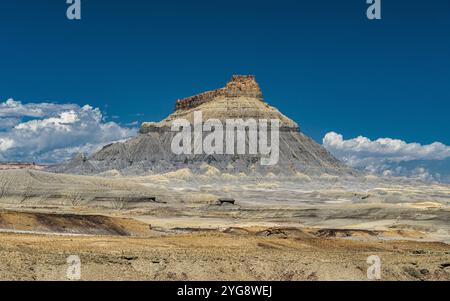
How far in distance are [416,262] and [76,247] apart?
1620 cm

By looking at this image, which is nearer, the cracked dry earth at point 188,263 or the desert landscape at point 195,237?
the cracked dry earth at point 188,263

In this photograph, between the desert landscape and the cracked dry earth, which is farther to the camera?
the desert landscape

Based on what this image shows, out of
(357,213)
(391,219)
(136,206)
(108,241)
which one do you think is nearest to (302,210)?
(357,213)

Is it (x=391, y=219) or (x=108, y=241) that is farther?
(x=391, y=219)

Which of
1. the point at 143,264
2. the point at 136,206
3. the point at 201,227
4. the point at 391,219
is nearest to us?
the point at 143,264

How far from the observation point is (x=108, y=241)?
34.5m

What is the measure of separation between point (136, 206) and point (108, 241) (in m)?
60.7

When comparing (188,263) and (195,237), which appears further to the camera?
(195,237)

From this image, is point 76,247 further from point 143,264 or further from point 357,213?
point 357,213

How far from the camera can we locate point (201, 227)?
211 ft
